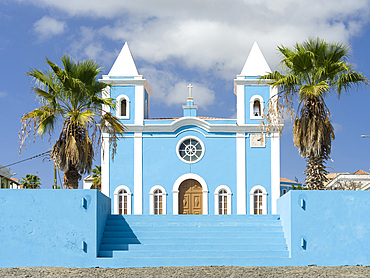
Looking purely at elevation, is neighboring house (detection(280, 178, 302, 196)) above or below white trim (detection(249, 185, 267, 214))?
above

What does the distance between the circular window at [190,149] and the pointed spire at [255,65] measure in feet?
14.5

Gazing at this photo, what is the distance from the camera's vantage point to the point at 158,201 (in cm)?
2752

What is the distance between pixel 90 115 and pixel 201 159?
10510mm

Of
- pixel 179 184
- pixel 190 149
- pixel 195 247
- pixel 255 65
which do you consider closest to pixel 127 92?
pixel 190 149

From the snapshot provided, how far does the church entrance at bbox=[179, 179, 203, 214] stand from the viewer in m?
27.6

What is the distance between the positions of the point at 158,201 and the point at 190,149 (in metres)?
3.08

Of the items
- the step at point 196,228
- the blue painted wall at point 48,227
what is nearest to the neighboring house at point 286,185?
the step at point 196,228

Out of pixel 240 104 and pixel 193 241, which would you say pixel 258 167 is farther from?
pixel 193 241

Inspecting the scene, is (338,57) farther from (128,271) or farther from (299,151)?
(128,271)

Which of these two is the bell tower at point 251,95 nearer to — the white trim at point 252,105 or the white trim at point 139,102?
the white trim at point 252,105

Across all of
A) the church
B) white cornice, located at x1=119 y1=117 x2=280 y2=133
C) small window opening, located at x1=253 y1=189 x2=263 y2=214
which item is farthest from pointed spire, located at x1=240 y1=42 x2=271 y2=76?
small window opening, located at x1=253 y1=189 x2=263 y2=214

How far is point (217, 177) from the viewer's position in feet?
90.7

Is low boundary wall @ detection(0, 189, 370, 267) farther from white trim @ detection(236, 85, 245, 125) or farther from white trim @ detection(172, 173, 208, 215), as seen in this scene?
white trim @ detection(236, 85, 245, 125)

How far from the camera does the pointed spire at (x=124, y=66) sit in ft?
95.7
